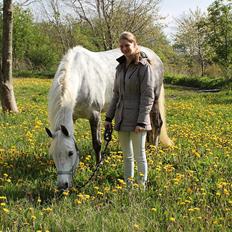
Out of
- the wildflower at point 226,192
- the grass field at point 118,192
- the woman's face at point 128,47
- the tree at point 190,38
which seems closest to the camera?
the grass field at point 118,192

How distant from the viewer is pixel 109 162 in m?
6.21

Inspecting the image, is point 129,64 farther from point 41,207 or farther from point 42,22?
point 42,22

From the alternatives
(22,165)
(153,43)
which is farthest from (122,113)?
(153,43)

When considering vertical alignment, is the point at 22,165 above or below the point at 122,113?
below

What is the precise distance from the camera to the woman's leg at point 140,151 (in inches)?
198

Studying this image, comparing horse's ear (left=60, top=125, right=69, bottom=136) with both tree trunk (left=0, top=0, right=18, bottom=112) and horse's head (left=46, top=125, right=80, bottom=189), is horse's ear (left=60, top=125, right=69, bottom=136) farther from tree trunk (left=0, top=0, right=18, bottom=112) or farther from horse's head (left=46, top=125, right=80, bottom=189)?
tree trunk (left=0, top=0, right=18, bottom=112)

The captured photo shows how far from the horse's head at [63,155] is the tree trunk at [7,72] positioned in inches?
277

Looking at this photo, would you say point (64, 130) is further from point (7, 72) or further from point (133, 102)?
point (7, 72)

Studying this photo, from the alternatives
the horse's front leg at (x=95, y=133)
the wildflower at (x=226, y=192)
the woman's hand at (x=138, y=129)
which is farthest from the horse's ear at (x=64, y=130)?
the wildflower at (x=226, y=192)

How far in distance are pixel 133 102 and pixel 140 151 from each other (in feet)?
2.05

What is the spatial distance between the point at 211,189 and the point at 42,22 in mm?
51968

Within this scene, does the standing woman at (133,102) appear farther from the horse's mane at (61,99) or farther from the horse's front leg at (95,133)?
the horse's front leg at (95,133)

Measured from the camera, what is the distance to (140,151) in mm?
5102

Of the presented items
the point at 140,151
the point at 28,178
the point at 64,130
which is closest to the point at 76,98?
the point at 64,130
